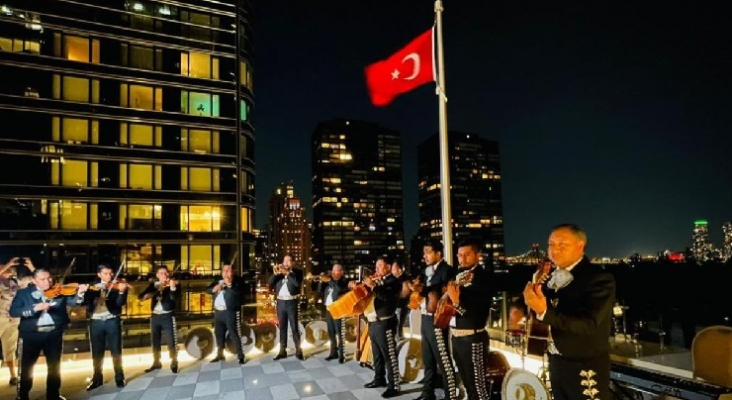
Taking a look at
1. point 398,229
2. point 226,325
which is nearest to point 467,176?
point 398,229

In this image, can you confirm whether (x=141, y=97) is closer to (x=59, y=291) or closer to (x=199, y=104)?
(x=199, y=104)

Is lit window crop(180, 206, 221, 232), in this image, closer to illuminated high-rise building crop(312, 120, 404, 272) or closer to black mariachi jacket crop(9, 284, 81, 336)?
black mariachi jacket crop(9, 284, 81, 336)

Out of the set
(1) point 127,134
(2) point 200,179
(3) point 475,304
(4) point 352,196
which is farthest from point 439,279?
(4) point 352,196

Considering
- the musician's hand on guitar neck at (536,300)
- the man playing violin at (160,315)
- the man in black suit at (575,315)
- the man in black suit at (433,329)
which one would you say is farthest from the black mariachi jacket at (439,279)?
the man playing violin at (160,315)

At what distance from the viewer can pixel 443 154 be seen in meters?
7.37

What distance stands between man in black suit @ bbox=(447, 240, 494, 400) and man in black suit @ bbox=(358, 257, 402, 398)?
5.12 feet

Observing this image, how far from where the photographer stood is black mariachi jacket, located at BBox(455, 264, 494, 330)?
5.09 metres

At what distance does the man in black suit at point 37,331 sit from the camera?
21.4 ft

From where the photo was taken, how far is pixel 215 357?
905cm

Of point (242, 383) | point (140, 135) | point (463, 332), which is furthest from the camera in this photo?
point (140, 135)

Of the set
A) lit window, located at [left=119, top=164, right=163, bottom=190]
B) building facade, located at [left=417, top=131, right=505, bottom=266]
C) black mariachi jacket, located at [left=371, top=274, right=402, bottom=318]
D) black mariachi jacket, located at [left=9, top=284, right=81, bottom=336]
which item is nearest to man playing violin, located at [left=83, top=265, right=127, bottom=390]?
black mariachi jacket, located at [left=9, top=284, right=81, bottom=336]

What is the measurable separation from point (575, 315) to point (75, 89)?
34.3m

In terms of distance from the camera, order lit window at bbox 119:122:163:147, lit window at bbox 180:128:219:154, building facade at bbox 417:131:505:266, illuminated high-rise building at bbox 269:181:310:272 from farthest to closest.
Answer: illuminated high-rise building at bbox 269:181:310:272, building facade at bbox 417:131:505:266, lit window at bbox 180:128:219:154, lit window at bbox 119:122:163:147

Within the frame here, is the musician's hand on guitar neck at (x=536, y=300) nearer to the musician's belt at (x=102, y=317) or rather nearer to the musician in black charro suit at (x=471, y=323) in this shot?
the musician in black charro suit at (x=471, y=323)
